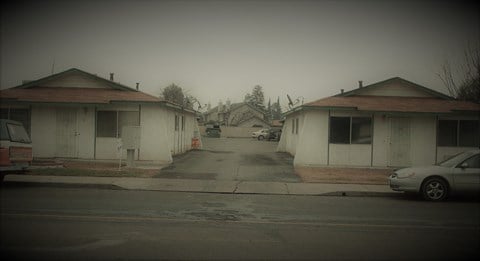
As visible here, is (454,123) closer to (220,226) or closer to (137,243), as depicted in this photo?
(220,226)

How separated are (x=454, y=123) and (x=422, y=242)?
1533cm

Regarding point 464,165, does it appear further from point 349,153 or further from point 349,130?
point 349,130

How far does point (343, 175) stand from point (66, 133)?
1392 centimetres

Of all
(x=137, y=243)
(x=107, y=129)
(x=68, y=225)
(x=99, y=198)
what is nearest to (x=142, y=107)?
(x=107, y=129)

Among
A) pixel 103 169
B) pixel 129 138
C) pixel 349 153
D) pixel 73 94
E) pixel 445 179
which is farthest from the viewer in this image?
pixel 73 94

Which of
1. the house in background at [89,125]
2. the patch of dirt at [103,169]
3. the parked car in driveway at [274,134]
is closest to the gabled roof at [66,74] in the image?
the house in background at [89,125]

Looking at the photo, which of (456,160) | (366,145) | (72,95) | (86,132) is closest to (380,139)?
(366,145)

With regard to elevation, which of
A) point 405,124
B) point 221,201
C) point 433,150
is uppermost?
point 405,124

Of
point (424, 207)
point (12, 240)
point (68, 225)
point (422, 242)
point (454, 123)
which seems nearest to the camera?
point (12, 240)

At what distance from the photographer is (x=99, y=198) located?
1089 cm

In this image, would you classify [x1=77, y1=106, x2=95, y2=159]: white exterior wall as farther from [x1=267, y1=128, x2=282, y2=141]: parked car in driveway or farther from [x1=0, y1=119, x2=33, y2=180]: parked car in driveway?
[x1=267, y1=128, x2=282, y2=141]: parked car in driveway

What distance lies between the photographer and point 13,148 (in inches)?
481

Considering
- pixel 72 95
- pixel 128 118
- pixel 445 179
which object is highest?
pixel 72 95

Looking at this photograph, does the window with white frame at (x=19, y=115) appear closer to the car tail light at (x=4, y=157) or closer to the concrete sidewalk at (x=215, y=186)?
the concrete sidewalk at (x=215, y=186)
